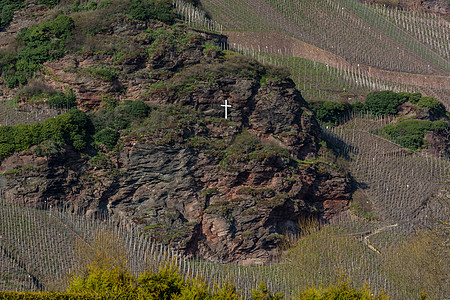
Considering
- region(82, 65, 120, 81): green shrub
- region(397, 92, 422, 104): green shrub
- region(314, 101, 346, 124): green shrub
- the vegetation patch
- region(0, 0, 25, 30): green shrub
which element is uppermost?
region(0, 0, 25, 30): green shrub

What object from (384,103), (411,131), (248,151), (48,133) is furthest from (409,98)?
(48,133)

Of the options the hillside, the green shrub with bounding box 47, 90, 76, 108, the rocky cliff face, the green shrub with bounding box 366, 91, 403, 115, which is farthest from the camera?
the green shrub with bounding box 366, 91, 403, 115

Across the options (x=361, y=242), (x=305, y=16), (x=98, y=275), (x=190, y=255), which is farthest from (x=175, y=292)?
(x=305, y=16)

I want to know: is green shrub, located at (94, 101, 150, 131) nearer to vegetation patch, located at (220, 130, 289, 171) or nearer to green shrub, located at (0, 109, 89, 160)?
green shrub, located at (0, 109, 89, 160)

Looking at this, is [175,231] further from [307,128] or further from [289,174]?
[307,128]

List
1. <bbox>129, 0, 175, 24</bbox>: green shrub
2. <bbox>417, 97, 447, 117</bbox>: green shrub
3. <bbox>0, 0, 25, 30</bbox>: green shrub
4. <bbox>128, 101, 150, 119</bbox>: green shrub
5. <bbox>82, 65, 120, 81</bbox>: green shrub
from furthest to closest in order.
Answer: <bbox>417, 97, 447, 117</bbox>: green shrub
<bbox>0, 0, 25, 30</bbox>: green shrub
<bbox>129, 0, 175, 24</bbox>: green shrub
<bbox>82, 65, 120, 81</bbox>: green shrub
<bbox>128, 101, 150, 119</bbox>: green shrub

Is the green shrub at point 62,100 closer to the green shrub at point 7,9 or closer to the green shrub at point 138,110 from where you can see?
the green shrub at point 138,110

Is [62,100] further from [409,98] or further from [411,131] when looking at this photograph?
[409,98]

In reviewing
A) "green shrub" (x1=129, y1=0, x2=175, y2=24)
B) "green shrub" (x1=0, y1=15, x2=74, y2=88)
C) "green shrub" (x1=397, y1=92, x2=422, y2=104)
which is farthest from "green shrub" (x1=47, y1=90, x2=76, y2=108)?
"green shrub" (x1=397, y1=92, x2=422, y2=104)
